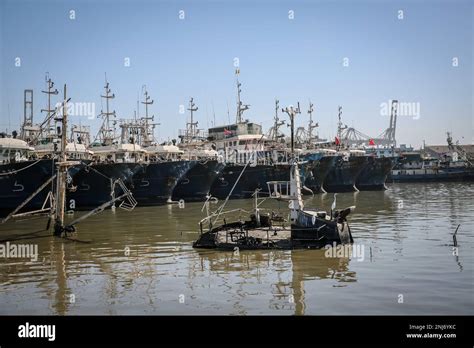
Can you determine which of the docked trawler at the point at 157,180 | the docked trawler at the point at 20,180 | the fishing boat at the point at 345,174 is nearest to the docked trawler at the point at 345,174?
the fishing boat at the point at 345,174

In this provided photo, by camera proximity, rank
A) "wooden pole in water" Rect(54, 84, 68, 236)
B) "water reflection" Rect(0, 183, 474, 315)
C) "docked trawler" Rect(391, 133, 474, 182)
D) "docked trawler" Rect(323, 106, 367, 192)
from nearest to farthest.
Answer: "water reflection" Rect(0, 183, 474, 315) → "wooden pole in water" Rect(54, 84, 68, 236) → "docked trawler" Rect(323, 106, 367, 192) → "docked trawler" Rect(391, 133, 474, 182)

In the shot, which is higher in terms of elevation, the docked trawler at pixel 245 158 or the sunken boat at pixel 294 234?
the docked trawler at pixel 245 158

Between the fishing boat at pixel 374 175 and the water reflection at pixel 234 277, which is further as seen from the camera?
the fishing boat at pixel 374 175

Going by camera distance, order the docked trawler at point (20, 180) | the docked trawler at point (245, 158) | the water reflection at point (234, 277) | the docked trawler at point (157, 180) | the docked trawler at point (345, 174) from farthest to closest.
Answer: the docked trawler at point (345, 174), the docked trawler at point (245, 158), the docked trawler at point (157, 180), the docked trawler at point (20, 180), the water reflection at point (234, 277)

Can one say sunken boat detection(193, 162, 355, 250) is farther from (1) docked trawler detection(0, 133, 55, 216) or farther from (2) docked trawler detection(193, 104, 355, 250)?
(1) docked trawler detection(0, 133, 55, 216)

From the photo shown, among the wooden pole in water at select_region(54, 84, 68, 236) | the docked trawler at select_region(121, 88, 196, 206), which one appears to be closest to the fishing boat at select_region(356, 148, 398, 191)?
the docked trawler at select_region(121, 88, 196, 206)

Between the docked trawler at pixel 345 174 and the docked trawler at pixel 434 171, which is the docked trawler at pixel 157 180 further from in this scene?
the docked trawler at pixel 434 171

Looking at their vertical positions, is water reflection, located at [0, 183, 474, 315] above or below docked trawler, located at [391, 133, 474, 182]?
below

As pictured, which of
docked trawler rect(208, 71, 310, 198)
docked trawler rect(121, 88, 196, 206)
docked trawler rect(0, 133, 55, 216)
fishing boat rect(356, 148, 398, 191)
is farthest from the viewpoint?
fishing boat rect(356, 148, 398, 191)

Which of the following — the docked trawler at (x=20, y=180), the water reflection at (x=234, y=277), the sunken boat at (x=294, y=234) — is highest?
the docked trawler at (x=20, y=180)

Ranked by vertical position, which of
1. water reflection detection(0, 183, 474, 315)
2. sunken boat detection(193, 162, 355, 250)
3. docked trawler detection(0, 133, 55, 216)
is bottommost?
water reflection detection(0, 183, 474, 315)

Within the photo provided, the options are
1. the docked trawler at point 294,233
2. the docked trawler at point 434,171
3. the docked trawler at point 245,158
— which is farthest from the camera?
the docked trawler at point 434,171

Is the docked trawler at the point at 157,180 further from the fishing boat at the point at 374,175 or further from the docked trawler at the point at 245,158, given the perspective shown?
the fishing boat at the point at 374,175
